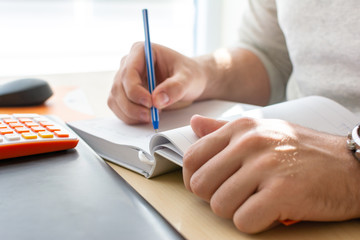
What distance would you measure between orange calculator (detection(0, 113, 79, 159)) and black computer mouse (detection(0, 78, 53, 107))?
0.29 meters

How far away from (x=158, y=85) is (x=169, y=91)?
0.02 m

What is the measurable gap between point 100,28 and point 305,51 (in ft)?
2.94

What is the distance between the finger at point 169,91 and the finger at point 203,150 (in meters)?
0.23

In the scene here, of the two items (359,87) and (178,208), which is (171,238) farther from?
(359,87)

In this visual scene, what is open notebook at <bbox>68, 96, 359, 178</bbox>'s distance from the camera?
376mm

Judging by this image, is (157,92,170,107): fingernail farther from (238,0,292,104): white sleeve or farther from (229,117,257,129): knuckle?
(238,0,292,104): white sleeve

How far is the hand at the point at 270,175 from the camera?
0.28 meters

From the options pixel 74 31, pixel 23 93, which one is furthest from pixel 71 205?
pixel 74 31

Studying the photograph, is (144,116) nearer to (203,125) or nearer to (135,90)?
(135,90)

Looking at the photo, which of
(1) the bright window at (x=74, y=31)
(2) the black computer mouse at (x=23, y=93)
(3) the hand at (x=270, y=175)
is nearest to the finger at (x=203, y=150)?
(3) the hand at (x=270, y=175)

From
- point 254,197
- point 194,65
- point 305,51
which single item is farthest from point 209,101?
point 254,197

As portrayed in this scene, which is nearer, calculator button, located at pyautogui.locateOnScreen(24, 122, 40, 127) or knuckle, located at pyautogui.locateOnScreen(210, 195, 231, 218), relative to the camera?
knuckle, located at pyautogui.locateOnScreen(210, 195, 231, 218)

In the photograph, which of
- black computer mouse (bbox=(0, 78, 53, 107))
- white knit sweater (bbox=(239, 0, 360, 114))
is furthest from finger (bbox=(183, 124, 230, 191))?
black computer mouse (bbox=(0, 78, 53, 107))

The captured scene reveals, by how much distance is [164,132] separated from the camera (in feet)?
1.23
